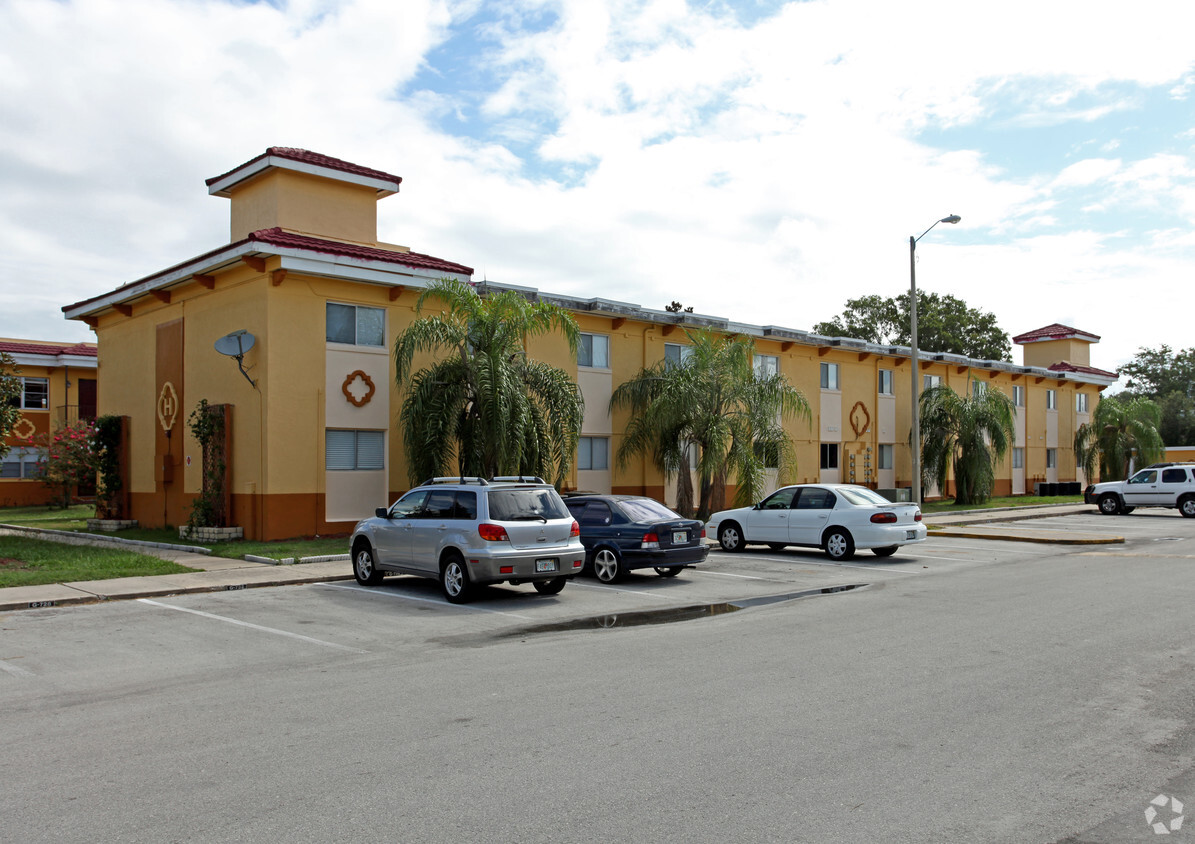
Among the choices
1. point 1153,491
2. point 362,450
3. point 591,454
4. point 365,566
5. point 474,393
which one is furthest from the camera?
point 1153,491

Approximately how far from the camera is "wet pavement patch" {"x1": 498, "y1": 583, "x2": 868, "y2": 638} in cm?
1116

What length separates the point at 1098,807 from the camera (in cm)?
509

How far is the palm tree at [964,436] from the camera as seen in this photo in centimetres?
3731

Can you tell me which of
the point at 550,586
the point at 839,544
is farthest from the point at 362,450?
the point at 839,544

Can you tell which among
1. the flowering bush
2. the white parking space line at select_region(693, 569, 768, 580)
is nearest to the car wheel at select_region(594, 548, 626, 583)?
the white parking space line at select_region(693, 569, 768, 580)

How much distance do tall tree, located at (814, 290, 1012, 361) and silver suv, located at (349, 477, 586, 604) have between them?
2327 inches

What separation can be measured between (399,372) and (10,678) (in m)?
12.9

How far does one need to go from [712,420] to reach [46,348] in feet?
105

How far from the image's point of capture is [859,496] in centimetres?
1919

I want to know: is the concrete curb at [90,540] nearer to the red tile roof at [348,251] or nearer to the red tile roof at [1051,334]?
the red tile roof at [348,251]

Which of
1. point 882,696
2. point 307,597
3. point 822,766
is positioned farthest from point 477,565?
point 822,766

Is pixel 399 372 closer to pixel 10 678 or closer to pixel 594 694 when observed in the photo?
pixel 10 678

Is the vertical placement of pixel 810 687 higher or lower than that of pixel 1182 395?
lower

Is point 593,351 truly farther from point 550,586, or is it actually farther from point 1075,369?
point 1075,369
